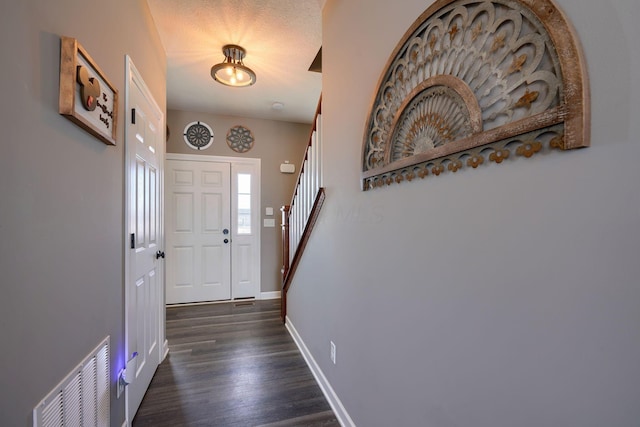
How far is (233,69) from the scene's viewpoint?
2.35 meters

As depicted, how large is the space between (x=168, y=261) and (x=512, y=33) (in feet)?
13.3

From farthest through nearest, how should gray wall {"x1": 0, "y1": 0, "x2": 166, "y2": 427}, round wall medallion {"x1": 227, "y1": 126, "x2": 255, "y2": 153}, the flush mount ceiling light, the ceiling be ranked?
round wall medallion {"x1": 227, "y1": 126, "x2": 255, "y2": 153}
the flush mount ceiling light
the ceiling
gray wall {"x1": 0, "y1": 0, "x2": 166, "y2": 427}

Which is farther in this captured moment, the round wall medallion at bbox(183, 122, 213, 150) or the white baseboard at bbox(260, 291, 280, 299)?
the white baseboard at bbox(260, 291, 280, 299)

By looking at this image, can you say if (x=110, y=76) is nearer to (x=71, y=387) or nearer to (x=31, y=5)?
(x=31, y=5)

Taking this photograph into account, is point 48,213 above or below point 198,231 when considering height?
above

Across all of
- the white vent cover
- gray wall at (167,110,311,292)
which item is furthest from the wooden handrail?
the white vent cover

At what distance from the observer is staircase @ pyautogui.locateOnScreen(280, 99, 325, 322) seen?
7.12 feet

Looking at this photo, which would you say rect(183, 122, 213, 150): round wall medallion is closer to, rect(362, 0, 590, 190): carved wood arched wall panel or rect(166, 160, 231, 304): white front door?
rect(166, 160, 231, 304): white front door

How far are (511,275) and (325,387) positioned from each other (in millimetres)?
1620

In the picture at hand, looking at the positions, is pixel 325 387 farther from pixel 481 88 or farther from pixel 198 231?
pixel 198 231

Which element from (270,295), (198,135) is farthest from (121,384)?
(198,135)

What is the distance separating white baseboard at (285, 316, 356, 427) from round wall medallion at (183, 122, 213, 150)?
2759 mm

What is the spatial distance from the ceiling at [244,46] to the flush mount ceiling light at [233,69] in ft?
0.21

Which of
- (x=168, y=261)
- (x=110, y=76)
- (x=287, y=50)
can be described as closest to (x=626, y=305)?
(x=110, y=76)
